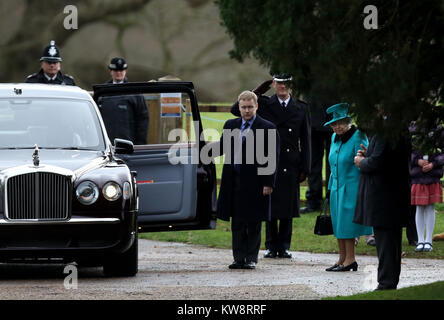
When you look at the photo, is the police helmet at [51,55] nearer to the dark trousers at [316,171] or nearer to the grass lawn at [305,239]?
the grass lawn at [305,239]

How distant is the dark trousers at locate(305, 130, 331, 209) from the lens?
1833 cm

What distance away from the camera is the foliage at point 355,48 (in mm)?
7211

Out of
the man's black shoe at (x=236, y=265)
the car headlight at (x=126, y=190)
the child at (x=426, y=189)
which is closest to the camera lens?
the car headlight at (x=126, y=190)

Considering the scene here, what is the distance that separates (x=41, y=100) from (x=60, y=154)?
93 cm

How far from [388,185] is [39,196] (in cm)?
297

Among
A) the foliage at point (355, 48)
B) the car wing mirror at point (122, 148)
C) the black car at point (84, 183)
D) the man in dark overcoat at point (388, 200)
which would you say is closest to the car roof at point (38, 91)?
the black car at point (84, 183)

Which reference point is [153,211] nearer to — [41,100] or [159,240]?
[41,100]

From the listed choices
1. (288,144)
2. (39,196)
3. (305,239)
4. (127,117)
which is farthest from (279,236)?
(39,196)

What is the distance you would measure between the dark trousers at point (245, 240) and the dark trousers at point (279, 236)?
1.20m

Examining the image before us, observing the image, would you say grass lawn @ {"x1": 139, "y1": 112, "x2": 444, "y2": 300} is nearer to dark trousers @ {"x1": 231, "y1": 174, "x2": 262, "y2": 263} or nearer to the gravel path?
the gravel path

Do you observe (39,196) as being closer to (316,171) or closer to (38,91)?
(38,91)

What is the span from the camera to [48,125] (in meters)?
11.8

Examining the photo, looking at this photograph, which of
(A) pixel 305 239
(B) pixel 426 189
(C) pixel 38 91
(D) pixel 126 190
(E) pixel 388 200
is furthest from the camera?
(A) pixel 305 239
